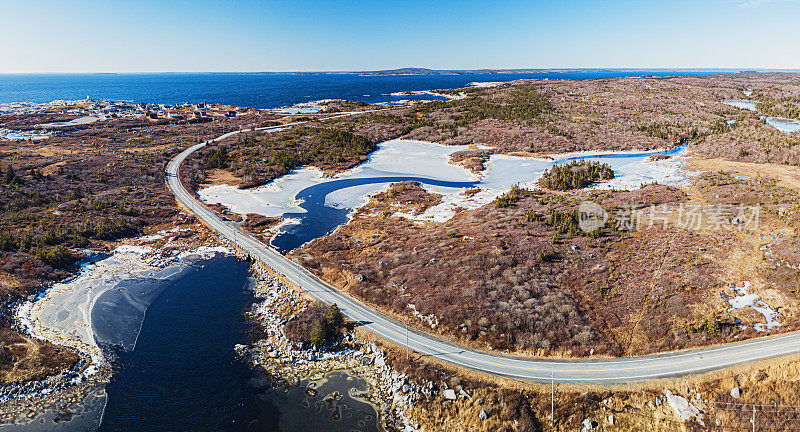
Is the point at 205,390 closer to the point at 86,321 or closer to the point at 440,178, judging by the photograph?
the point at 86,321

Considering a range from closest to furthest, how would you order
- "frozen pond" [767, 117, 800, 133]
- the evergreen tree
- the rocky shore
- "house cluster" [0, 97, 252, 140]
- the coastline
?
the coastline < the rocky shore < the evergreen tree < "frozen pond" [767, 117, 800, 133] < "house cluster" [0, 97, 252, 140]

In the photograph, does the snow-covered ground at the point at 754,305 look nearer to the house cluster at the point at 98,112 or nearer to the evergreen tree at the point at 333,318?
the evergreen tree at the point at 333,318

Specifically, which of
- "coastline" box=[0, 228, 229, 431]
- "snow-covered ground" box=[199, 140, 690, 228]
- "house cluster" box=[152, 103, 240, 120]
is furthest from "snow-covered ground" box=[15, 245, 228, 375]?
"house cluster" box=[152, 103, 240, 120]

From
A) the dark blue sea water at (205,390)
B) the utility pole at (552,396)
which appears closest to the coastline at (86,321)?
the dark blue sea water at (205,390)

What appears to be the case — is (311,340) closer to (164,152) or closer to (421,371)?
(421,371)

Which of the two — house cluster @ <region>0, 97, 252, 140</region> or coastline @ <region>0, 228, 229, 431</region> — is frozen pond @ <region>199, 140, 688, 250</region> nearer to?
coastline @ <region>0, 228, 229, 431</region>

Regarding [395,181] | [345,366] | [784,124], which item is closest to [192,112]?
[395,181]

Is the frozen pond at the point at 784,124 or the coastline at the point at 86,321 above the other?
the frozen pond at the point at 784,124
